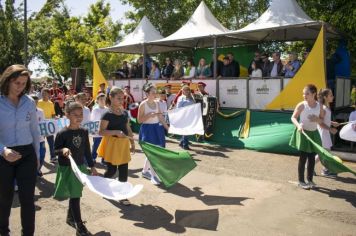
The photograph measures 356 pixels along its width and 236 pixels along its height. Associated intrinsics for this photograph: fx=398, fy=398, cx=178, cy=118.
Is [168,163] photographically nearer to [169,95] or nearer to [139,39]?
[169,95]

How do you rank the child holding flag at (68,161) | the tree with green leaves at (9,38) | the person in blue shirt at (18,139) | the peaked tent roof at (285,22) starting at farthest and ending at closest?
the tree with green leaves at (9,38) → the peaked tent roof at (285,22) → the child holding flag at (68,161) → the person in blue shirt at (18,139)

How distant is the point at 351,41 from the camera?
16.5 metres

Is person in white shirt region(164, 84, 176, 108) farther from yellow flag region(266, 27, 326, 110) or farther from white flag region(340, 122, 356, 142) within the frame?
white flag region(340, 122, 356, 142)

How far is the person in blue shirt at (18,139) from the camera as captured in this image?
4.04 meters

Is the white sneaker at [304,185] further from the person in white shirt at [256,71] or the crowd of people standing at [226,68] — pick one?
the person in white shirt at [256,71]

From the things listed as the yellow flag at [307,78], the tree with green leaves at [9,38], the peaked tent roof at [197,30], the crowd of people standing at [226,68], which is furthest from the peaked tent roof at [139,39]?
the tree with green leaves at [9,38]

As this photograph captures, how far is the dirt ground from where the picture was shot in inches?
209

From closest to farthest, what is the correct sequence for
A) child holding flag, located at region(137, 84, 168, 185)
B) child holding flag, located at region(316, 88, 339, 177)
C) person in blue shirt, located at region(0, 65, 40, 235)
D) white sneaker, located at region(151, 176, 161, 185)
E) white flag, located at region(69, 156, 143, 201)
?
person in blue shirt, located at region(0, 65, 40, 235), white flag, located at region(69, 156, 143, 201), child holding flag, located at region(137, 84, 168, 185), white sneaker, located at region(151, 176, 161, 185), child holding flag, located at region(316, 88, 339, 177)

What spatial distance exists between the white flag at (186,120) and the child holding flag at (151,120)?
220 centimetres

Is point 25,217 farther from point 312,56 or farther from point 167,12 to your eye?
point 167,12

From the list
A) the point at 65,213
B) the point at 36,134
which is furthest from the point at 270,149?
the point at 36,134

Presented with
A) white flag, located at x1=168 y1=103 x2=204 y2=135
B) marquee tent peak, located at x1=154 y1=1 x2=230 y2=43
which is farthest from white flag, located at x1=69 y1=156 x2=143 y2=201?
marquee tent peak, located at x1=154 y1=1 x2=230 y2=43

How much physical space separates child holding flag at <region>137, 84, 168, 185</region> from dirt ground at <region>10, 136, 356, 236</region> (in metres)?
0.85

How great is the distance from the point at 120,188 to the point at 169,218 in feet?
3.91
